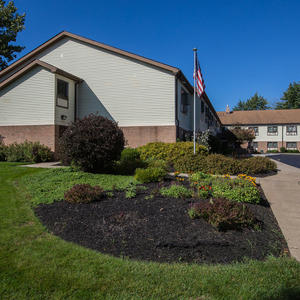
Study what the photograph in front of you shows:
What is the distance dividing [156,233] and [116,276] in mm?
1270

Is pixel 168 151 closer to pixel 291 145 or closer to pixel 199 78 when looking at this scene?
pixel 199 78

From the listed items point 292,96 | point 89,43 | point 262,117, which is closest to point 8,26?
point 89,43

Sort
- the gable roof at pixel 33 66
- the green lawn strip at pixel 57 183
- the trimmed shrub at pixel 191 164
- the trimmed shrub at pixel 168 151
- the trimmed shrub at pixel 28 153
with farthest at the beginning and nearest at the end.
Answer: the gable roof at pixel 33 66
the trimmed shrub at pixel 28 153
the trimmed shrub at pixel 168 151
the trimmed shrub at pixel 191 164
the green lawn strip at pixel 57 183

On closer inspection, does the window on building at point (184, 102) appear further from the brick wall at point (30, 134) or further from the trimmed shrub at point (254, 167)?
the brick wall at point (30, 134)

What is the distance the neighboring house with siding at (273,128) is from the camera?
43772 millimetres

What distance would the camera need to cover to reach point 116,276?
2.94 meters

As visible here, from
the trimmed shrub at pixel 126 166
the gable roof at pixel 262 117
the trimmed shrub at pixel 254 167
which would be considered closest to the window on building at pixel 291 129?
the gable roof at pixel 262 117

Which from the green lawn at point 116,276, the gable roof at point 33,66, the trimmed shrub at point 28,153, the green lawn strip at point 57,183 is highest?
the gable roof at point 33,66

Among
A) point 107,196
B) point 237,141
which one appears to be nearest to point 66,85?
point 107,196

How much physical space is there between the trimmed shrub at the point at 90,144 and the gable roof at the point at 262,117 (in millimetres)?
38251

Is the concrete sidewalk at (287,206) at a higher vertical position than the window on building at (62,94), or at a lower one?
lower

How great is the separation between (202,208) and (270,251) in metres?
1.28

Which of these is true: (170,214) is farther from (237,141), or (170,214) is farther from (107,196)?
(237,141)

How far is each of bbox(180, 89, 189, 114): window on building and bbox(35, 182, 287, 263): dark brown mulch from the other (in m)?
12.7
